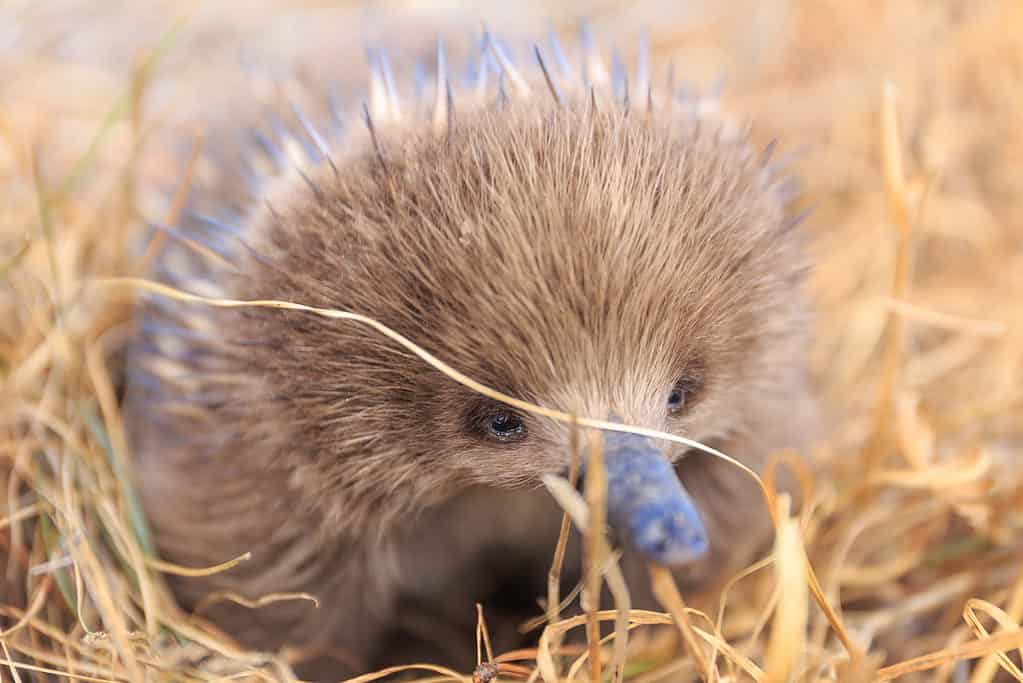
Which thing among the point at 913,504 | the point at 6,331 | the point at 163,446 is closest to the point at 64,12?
the point at 6,331

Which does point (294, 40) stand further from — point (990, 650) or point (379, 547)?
point (990, 650)

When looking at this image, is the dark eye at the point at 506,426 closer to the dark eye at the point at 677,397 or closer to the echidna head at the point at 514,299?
the echidna head at the point at 514,299

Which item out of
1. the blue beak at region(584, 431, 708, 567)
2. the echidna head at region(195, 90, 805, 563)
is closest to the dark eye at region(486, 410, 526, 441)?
the echidna head at region(195, 90, 805, 563)

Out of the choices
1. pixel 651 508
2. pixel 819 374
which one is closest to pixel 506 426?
pixel 651 508

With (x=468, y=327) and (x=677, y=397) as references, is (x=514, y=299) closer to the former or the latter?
(x=468, y=327)

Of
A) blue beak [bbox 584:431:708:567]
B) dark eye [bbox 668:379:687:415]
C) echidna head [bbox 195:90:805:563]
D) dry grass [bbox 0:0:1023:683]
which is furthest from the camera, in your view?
dry grass [bbox 0:0:1023:683]

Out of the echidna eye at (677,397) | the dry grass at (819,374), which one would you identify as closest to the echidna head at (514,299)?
the echidna eye at (677,397)

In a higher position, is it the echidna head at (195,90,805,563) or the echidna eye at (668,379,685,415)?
the echidna head at (195,90,805,563)

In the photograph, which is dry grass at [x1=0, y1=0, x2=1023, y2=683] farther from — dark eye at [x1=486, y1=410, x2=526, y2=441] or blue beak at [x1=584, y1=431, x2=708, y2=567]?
dark eye at [x1=486, y1=410, x2=526, y2=441]
